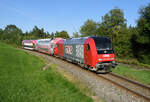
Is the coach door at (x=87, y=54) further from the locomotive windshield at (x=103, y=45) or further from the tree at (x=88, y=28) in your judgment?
the tree at (x=88, y=28)

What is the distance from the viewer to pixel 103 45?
39.6 ft

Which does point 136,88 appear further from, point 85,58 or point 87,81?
point 85,58

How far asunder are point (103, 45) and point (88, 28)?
47562 millimetres

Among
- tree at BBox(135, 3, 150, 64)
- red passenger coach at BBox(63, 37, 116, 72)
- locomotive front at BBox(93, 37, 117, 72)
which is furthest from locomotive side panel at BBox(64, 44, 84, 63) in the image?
tree at BBox(135, 3, 150, 64)

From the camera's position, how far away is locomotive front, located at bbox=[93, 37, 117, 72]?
1148cm

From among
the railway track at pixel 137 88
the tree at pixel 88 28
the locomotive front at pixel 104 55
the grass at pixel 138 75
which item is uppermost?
the tree at pixel 88 28

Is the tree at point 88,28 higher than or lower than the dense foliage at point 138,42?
higher

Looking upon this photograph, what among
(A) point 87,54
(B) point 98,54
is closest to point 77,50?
(A) point 87,54

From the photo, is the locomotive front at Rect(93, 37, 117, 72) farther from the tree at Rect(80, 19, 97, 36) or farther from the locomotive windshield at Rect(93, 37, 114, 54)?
the tree at Rect(80, 19, 97, 36)

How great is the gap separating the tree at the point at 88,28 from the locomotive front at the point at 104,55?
45.4 meters


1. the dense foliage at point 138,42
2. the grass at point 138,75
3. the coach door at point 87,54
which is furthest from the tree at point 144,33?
the coach door at point 87,54

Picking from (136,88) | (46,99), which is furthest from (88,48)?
(46,99)

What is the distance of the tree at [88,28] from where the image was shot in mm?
57719

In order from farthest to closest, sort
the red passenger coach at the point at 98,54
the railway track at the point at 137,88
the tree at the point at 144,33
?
the tree at the point at 144,33 → the red passenger coach at the point at 98,54 → the railway track at the point at 137,88
